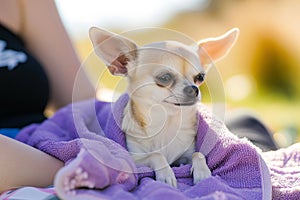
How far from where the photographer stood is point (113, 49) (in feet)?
3.60

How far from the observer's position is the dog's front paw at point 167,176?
3.19 ft

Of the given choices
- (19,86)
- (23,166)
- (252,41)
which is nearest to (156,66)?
(23,166)

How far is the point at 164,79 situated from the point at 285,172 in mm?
312

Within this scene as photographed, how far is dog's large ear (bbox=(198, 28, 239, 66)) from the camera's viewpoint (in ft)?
3.83

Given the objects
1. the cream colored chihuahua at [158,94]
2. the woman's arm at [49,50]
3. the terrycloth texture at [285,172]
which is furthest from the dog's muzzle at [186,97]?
the woman's arm at [49,50]

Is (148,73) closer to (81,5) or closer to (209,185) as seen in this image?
(209,185)

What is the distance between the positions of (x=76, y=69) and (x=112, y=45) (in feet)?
2.24

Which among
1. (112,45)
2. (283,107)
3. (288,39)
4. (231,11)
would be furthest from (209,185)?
(231,11)

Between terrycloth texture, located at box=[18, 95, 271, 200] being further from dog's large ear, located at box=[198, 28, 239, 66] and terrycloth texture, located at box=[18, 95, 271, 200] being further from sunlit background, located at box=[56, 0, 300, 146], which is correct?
sunlit background, located at box=[56, 0, 300, 146]

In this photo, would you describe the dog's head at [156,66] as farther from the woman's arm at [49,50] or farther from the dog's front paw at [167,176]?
the woman's arm at [49,50]

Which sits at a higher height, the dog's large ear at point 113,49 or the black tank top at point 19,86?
the dog's large ear at point 113,49

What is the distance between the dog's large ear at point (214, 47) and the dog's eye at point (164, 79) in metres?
0.12

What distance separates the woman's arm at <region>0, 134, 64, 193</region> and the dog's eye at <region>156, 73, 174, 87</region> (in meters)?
0.26

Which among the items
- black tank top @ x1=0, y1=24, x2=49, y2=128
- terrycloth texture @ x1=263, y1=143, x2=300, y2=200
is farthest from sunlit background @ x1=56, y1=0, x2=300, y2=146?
terrycloth texture @ x1=263, y1=143, x2=300, y2=200
